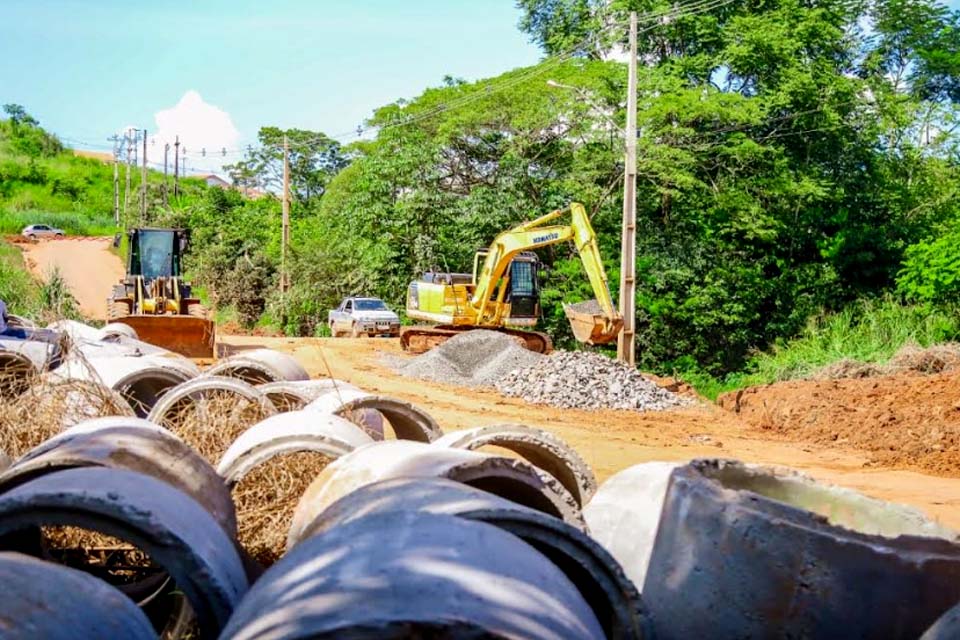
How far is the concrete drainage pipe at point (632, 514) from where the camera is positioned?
4.96 metres

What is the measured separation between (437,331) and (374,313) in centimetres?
655

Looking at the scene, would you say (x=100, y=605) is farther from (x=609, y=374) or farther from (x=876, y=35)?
(x=876, y=35)

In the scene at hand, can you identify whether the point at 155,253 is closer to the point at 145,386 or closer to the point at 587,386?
the point at 587,386

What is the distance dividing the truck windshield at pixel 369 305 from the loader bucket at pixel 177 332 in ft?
41.0


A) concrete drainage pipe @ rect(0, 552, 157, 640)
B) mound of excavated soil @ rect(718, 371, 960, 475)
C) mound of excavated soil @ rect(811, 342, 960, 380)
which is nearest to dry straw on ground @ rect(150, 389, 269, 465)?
concrete drainage pipe @ rect(0, 552, 157, 640)

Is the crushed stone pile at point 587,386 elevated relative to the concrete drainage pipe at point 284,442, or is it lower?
lower

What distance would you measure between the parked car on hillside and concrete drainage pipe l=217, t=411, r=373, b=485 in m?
65.5

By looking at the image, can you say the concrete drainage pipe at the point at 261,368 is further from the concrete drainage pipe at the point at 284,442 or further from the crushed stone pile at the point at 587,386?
the crushed stone pile at the point at 587,386

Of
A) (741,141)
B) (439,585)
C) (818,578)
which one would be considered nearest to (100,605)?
(439,585)

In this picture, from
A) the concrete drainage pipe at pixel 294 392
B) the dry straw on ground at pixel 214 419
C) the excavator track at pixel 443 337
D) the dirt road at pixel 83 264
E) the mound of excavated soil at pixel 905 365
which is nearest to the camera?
the dry straw on ground at pixel 214 419

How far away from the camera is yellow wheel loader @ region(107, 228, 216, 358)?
20620mm

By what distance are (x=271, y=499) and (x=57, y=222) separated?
75.0 m

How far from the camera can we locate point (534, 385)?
21.0m

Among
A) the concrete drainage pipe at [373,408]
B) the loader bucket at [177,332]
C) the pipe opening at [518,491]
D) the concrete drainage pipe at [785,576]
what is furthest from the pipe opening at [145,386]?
the loader bucket at [177,332]
